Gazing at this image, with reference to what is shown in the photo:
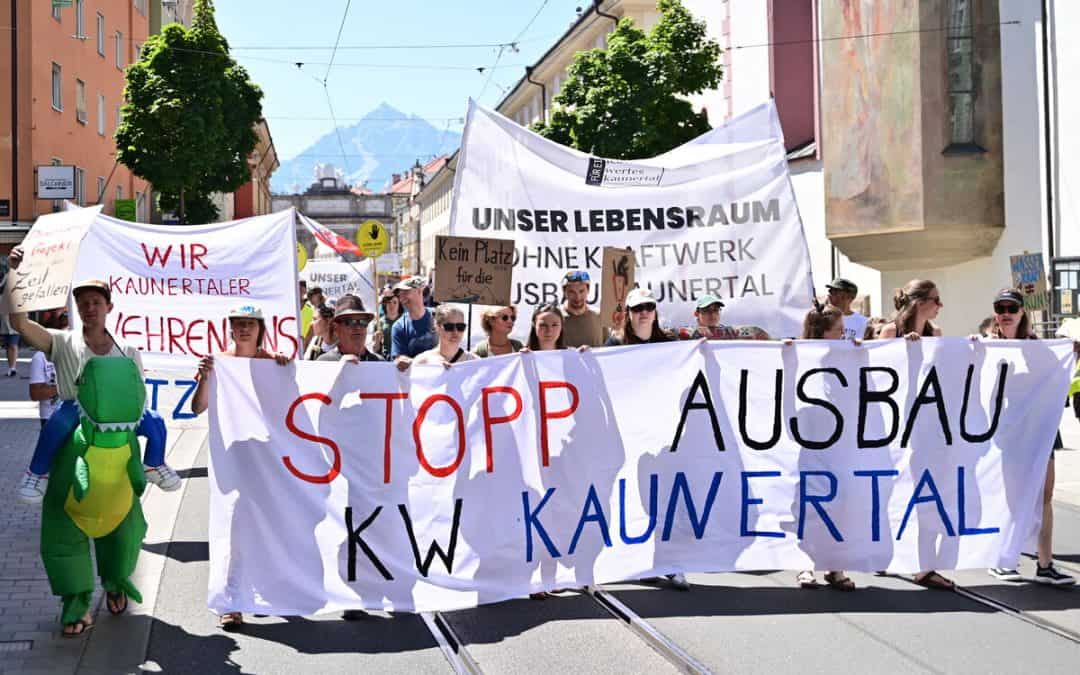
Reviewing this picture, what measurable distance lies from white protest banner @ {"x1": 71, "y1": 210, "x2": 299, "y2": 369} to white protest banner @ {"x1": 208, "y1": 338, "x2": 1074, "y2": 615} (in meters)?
4.23

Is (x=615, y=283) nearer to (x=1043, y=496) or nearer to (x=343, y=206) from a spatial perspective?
(x=1043, y=496)

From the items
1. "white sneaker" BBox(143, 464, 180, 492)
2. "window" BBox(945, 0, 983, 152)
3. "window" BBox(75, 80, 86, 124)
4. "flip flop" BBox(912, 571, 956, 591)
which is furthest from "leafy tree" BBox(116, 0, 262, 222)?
"flip flop" BBox(912, 571, 956, 591)

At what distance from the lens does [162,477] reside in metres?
6.91

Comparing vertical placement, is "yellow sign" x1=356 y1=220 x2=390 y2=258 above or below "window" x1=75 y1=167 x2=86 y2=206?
below

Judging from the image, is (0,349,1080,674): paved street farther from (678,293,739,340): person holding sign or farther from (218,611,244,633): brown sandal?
(678,293,739,340): person holding sign

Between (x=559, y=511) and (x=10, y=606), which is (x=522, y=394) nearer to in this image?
(x=559, y=511)

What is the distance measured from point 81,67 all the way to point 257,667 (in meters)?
42.0

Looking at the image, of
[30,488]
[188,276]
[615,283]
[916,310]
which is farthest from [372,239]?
[30,488]

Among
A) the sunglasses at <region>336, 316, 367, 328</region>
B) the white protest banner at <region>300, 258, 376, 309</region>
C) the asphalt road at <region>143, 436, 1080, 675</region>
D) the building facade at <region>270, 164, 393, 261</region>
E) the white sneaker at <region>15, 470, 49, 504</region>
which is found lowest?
the asphalt road at <region>143, 436, 1080, 675</region>

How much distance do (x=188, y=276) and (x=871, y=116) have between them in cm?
1471

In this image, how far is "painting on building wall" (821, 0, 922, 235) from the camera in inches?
850

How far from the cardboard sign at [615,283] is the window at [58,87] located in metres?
35.3

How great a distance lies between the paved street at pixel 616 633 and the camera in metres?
5.90

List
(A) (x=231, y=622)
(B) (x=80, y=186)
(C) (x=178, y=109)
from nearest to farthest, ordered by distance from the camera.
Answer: (A) (x=231, y=622) → (C) (x=178, y=109) → (B) (x=80, y=186)
